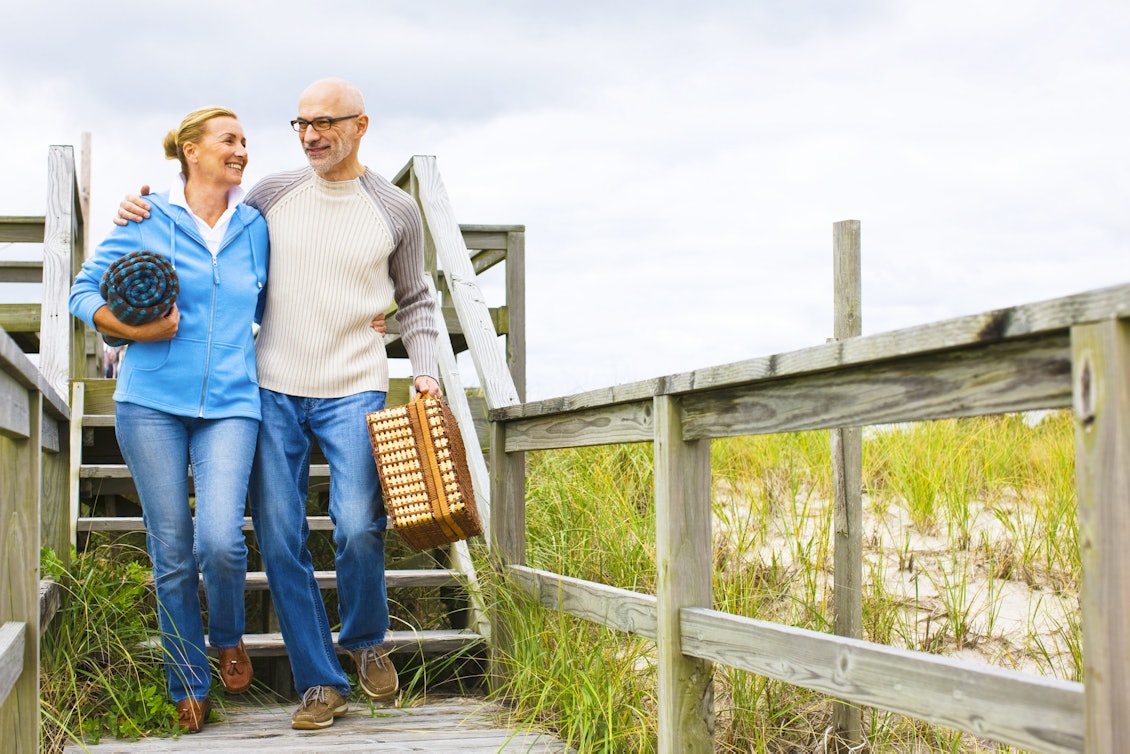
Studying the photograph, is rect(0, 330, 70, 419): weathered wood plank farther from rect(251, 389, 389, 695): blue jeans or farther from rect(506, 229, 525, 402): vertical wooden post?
rect(506, 229, 525, 402): vertical wooden post

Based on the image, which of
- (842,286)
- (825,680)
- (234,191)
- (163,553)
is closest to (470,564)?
(163,553)

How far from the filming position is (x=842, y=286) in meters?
5.02

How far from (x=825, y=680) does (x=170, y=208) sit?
2.41 m

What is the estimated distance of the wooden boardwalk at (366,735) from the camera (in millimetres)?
3389

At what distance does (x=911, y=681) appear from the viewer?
2.05m

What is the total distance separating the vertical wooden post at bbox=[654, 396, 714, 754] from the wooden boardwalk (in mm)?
415

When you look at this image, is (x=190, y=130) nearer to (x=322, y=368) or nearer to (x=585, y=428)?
(x=322, y=368)

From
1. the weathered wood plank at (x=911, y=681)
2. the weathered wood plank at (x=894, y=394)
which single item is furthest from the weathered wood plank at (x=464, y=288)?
the weathered wood plank at (x=911, y=681)

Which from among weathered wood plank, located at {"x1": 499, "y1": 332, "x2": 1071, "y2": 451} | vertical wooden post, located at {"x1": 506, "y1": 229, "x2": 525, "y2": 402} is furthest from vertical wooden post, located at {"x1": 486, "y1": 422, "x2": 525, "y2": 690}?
vertical wooden post, located at {"x1": 506, "y1": 229, "x2": 525, "y2": 402}

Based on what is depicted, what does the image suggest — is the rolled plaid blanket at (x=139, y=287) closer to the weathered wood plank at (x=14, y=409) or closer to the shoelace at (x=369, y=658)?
the weathered wood plank at (x=14, y=409)

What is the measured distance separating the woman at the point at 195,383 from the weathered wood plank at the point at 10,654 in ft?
1.82

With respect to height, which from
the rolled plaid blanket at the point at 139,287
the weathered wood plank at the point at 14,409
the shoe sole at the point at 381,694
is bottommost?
the shoe sole at the point at 381,694

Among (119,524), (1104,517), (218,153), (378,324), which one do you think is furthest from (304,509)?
(1104,517)

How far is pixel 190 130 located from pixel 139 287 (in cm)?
58
